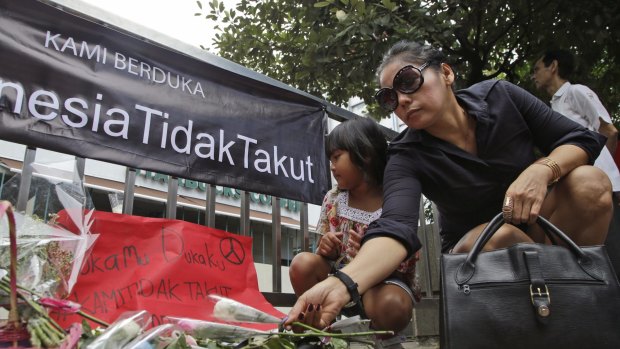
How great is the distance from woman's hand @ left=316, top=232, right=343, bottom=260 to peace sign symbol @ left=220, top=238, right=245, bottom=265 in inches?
19.0

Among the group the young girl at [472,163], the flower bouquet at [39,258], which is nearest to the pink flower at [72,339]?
the flower bouquet at [39,258]

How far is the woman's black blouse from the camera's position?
1.95 metres

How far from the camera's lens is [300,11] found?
199 inches

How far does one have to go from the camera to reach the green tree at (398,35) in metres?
4.05

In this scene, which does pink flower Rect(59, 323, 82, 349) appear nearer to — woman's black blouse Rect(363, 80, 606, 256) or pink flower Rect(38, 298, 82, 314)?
pink flower Rect(38, 298, 82, 314)

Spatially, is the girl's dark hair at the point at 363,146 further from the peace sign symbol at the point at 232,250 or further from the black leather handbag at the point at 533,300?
the black leather handbag at the point at 533,300

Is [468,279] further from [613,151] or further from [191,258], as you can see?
[613,151]

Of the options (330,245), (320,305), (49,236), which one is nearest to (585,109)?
(330,245)

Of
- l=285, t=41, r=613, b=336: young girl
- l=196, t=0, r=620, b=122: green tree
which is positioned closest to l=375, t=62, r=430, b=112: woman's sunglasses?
l=285, t=41, r=613, b=336: young girl

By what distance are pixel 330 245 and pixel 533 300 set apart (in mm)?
1099

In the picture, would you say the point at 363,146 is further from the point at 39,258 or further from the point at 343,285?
the point at 39,258

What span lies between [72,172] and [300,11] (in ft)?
12.1

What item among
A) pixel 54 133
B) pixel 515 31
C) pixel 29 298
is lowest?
pixel 29 298

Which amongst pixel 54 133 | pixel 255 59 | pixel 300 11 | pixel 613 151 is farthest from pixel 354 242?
pixel 255 59
